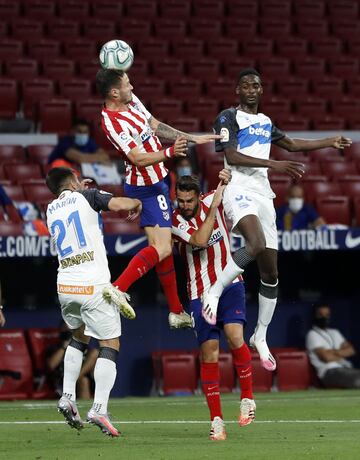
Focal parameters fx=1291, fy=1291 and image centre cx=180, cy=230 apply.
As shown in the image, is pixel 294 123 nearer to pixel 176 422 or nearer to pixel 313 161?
pixel 313 161

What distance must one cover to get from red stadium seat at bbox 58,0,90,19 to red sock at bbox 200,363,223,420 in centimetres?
1324

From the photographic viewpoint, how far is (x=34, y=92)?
19.2 metres

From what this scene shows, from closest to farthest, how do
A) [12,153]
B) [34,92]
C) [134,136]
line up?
[134,136] → [12,153] → [34,92]

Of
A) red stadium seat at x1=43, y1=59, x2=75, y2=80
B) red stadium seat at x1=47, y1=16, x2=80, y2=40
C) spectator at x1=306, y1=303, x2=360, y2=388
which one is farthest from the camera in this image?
red stadium seat at x1=47, y1=16, x2=80, y2=40

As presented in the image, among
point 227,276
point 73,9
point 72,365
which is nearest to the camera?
point 72,365

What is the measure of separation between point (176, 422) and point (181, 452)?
287 cm

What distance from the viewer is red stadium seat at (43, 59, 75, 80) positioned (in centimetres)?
2016

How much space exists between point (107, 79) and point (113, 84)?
74 millimetres

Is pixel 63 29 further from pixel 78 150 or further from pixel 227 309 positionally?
pixel 227 309

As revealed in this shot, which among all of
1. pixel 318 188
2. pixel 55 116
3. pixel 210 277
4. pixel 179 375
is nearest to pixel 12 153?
pixel 55 116

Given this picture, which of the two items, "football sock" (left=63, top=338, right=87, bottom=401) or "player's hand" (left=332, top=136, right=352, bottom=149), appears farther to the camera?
"player's hand" (left=332, top=136, right=352, bottom=149)

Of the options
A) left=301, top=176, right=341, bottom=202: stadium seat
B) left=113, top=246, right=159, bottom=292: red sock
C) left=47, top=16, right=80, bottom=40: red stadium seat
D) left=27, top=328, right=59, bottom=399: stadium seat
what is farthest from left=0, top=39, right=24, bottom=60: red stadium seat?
left=113, top=246, right=159, bottom=292: red sock

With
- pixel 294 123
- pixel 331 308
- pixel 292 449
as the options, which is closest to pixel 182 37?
pixel 294 123

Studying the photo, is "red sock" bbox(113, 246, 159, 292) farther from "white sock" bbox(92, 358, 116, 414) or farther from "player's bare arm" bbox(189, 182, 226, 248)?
"white sock" bbox(92, 358, 116, 414)
